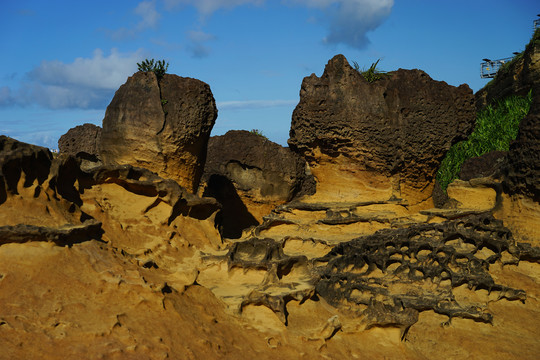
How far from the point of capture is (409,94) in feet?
25.8

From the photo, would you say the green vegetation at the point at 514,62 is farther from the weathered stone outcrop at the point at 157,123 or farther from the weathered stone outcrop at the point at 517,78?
the weathered stone outcrop at the point at 157,123

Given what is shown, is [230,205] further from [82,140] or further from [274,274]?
[274,274]

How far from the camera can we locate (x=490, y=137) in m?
16.0

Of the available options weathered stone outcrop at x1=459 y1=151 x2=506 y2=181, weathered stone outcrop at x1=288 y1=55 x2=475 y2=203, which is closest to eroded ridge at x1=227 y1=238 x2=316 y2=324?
weathered stone outcrop at x1=288 y1=55 x2=475 y2=203

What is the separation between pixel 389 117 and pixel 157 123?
3503 mm

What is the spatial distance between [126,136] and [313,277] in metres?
4.24

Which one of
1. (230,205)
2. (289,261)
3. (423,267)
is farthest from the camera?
(230,205)

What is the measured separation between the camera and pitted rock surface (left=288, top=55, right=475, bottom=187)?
25.8 feet

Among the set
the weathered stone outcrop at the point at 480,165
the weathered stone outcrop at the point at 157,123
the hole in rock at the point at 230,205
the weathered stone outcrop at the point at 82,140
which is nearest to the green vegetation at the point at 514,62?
the weathered stone outcrop at the point at 480,165

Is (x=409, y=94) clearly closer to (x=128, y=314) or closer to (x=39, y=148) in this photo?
(x=39, y=148)

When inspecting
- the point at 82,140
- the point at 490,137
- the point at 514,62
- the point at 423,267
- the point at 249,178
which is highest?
the point at 514,62

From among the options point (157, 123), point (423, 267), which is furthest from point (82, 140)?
point (423, 267)

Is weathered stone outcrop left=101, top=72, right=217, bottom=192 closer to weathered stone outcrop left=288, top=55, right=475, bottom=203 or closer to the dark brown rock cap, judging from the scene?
weathered stone outcrop left=288, top=55, right=475, bottom=203

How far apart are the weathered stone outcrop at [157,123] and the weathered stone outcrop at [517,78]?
11125 millimetres
